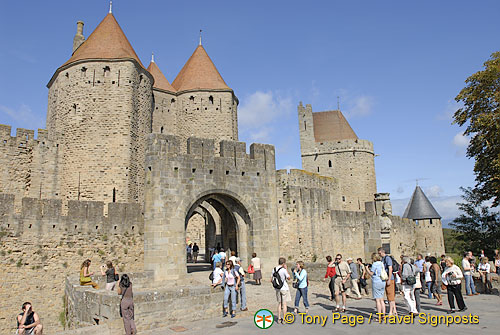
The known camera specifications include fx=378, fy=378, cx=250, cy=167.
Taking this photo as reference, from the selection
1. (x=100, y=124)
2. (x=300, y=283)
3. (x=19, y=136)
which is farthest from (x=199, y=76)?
(x=300, y=283)

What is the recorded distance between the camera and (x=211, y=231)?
20.0 meters

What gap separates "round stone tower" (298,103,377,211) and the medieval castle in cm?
11

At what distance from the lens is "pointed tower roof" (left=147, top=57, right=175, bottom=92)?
2689 centimetres

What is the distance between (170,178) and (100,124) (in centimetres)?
1000

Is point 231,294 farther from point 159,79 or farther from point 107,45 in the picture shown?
point 159,79

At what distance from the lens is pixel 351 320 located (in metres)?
7.38

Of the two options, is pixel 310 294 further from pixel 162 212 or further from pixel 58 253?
pixel 58 253

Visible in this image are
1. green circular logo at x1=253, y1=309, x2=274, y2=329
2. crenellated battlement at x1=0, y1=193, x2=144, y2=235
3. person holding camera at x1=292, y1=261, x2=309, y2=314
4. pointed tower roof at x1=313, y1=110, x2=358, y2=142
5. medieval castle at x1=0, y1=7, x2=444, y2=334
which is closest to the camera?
green circular logo at x1=253, y1=309, x2=274, y2=329

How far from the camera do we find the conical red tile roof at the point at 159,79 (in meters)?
26.9

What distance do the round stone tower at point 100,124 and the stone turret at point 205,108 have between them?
169 inches

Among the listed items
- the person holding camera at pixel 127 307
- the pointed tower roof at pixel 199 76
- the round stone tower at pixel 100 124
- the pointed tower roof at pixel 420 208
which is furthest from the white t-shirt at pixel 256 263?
the pointed tower roof at pixel 420 208

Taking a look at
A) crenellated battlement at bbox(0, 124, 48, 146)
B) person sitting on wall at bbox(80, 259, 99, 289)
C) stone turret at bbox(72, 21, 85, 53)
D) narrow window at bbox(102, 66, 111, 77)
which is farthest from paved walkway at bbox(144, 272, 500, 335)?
stone turret at bbox(72, 21, 85, 53)

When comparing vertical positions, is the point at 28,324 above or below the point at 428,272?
below
